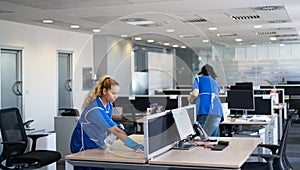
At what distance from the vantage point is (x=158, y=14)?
24.1 feet

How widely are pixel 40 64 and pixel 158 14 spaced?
10.1 feet

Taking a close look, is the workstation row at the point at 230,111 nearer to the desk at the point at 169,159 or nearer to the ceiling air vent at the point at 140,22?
the ceiling air vent at the point at 140,22

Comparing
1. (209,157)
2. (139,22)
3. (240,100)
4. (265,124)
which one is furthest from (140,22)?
(209,157)

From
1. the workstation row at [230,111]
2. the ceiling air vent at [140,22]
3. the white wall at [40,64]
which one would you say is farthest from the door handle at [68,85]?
the workstation row at [230,111]

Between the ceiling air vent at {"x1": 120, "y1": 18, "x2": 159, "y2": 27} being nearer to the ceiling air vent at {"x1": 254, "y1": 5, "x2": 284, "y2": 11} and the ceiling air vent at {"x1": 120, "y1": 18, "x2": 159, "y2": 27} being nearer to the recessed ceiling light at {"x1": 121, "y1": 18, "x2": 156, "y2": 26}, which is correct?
the recessed ceiling light at {"x1": 121, "y1": 18, "x2": 156, "y2": 26}

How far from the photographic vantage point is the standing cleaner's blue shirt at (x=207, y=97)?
19.0 ft

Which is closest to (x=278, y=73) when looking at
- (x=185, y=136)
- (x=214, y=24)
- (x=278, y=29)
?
(x=278, y=29)

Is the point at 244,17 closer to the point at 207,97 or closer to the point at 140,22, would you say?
the point at 140,22

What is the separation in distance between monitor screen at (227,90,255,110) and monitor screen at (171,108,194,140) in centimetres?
256

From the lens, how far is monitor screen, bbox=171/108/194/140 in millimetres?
3477

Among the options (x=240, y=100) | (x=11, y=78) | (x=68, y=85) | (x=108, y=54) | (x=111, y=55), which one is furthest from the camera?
(x=111, y=55)

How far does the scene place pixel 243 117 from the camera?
244 inches

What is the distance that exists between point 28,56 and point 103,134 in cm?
580

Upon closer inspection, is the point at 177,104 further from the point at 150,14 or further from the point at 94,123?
the point at 94,123
